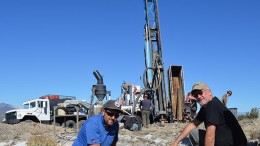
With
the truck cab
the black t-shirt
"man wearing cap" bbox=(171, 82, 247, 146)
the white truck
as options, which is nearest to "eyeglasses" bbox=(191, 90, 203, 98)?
"man wearing cap" bbox=(171, 82, 247, 146)

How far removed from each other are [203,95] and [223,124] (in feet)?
1.22

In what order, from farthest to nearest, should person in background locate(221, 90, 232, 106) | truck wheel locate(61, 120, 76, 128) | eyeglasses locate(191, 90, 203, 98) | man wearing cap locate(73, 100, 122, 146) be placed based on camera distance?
1. truck wheel locate(61, 120, 76, 128)
2. person in background locate(221, 90, 232, 106)
3. eyeglasses locate(191, 90, 203, 98)
4. man wearing cap locate(73, 100, 122, 146)

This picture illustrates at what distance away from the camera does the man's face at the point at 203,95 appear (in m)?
4.64

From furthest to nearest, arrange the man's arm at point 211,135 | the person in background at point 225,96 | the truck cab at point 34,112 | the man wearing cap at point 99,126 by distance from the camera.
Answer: the truck cab at point 34,112
the person in background at point 225,96
the man's arm at point 211,135
the man wearing cap at point 99,126

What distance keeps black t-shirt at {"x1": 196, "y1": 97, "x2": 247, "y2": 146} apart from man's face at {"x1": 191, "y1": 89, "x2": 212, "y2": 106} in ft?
0.20

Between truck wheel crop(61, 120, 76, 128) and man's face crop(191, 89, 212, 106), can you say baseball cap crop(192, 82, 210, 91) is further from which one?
truck wheel crop(61, 120, 76, 128)

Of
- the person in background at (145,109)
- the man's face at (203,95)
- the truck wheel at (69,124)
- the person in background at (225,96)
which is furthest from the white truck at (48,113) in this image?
the man's face at (203,95)

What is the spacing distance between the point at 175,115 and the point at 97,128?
53.4ft

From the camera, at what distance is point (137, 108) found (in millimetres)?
21375

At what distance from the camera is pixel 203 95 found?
15.3 ft

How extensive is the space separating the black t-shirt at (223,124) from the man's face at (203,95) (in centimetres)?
6

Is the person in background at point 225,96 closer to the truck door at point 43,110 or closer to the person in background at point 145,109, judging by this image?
the person in background at point 145,109

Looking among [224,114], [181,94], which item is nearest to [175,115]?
[181,94]

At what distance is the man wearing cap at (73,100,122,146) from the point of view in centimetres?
431
